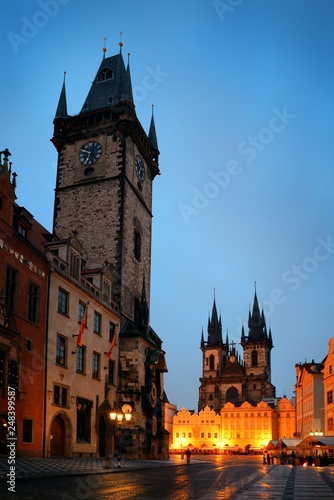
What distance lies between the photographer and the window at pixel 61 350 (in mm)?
32559

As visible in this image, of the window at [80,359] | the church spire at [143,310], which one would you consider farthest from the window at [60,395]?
the church spire at [143,310]

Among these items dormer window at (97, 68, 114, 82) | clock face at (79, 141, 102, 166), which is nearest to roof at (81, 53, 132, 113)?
dormer window at (97, 68, 114, 82)

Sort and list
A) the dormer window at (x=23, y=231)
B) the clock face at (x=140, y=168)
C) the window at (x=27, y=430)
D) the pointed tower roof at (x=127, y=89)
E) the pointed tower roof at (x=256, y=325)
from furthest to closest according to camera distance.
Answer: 1. the pointed tower roof at (x=256, y=325)
2. the clock face at (x=140, y=168)
3. the pointed tower roof at (x=127, y=89)
4. the dormer window at (x=23, y=231)
5. the window at (x=27, y=430)

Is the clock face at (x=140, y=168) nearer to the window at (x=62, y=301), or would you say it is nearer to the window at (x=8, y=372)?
the window at (x=62, y=301)

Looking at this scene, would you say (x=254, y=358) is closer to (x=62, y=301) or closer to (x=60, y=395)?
(x=62, y=301)

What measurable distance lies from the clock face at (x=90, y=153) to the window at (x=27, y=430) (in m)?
26.0

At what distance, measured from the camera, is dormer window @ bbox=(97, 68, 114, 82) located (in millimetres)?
55188

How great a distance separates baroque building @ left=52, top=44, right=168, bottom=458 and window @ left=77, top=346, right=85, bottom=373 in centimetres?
559

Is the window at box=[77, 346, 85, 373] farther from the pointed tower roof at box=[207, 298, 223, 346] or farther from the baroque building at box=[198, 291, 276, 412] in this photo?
the pointed tower roof at box=[207, 298, 223, 346]

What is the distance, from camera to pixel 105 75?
55.5 m

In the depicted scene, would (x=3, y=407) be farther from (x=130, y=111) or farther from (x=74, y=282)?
(x=130, y=111)

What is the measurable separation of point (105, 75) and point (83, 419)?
33528 mm

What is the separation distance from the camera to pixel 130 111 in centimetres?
4934

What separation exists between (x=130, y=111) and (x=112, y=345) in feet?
67.3
